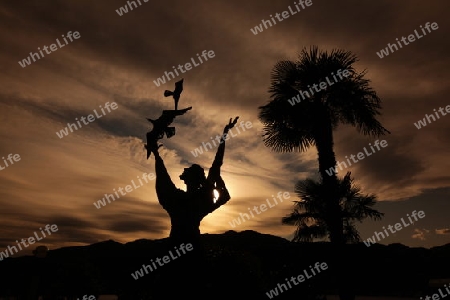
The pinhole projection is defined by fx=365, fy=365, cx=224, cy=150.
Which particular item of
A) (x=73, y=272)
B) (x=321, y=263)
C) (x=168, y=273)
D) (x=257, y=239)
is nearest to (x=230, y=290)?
(x=168, y=273)

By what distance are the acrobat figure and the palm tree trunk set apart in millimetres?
5444

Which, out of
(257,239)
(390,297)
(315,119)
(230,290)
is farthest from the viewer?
(257,239)

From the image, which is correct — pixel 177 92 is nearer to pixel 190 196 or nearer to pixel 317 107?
pixel 190 196

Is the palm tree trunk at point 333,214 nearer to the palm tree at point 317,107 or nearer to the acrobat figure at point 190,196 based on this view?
the palm tree at point 317,107

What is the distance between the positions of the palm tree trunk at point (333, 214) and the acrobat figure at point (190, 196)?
5444 mm

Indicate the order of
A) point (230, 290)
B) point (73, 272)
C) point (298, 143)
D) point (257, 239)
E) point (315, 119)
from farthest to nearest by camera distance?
point (257, 239)
point (73, 272)
point (298, 143)
point (315, 119)
point (230, 290)

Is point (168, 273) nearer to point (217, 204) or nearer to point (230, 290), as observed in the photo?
point (230, 290)

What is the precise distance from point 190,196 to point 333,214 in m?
6.00

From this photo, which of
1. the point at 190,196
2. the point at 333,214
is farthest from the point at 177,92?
the point at 333,214

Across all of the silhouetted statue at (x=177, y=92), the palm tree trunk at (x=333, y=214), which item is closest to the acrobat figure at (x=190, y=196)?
the silhouetted statue at (x=177, y=92)

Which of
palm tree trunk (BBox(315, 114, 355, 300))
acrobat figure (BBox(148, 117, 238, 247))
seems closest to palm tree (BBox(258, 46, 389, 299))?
palm tree trunk (BBox(315, 114, 355, 300))

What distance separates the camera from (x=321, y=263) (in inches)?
394

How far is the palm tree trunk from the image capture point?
1026 cm

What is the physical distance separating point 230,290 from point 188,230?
1.22 m
